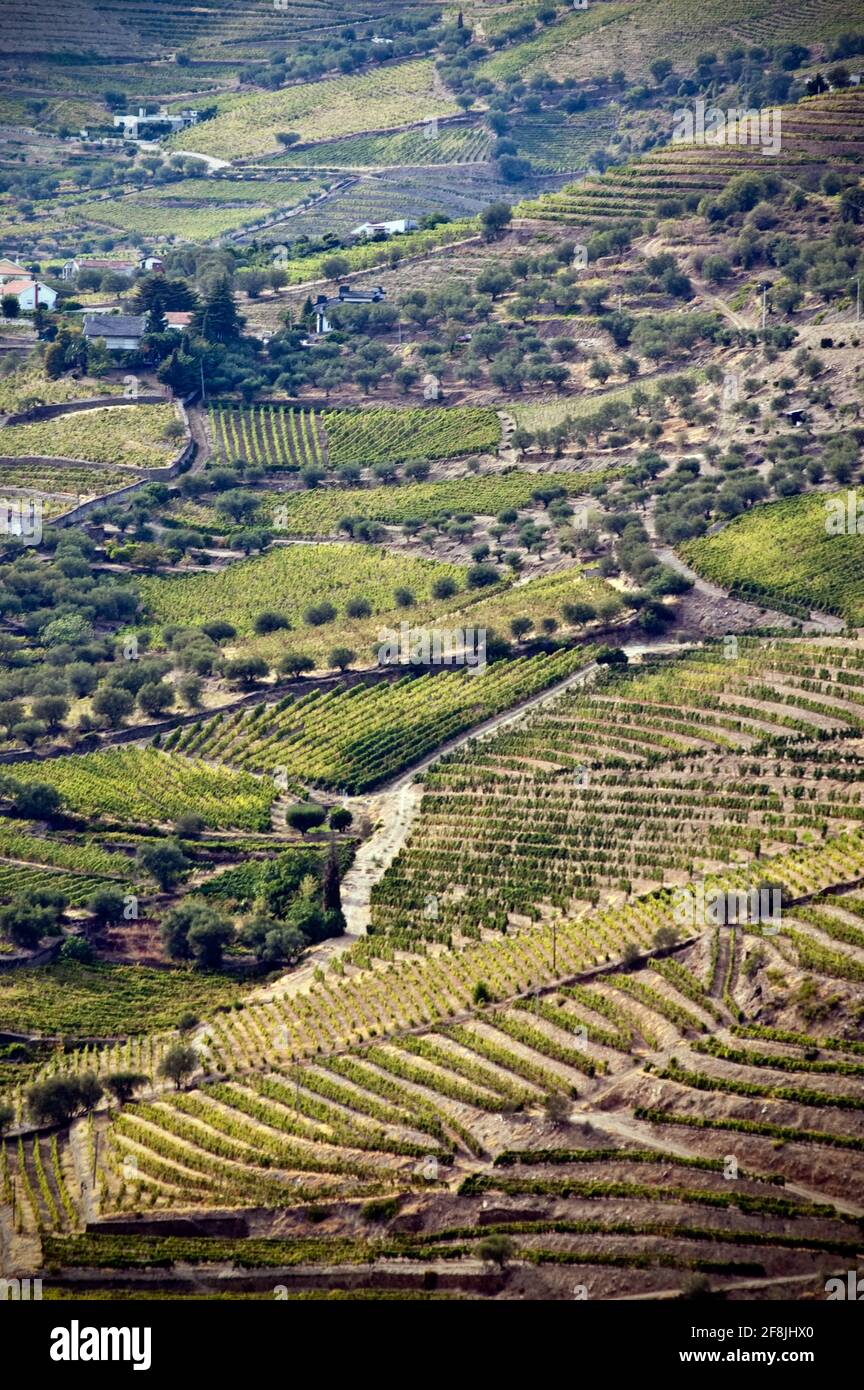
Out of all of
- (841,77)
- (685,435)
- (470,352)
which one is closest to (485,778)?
(685,435)

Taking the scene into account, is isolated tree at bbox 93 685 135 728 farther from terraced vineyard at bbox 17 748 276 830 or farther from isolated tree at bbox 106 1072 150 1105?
isolated tree at bbox 106 1072 150 1105

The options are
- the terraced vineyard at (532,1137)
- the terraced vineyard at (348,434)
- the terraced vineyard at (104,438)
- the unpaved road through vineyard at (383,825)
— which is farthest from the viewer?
the terraced vineyard at (348,434)

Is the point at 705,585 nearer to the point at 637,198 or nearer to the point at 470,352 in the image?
the point at 470,352

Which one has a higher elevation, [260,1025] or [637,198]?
[637,198]

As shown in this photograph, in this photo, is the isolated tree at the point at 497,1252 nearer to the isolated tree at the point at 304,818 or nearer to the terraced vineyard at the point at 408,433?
the isolated tree at the point at 304,818

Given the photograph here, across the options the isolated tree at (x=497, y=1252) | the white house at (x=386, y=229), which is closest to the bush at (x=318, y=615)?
Result: the white house at (x=386, y=229)

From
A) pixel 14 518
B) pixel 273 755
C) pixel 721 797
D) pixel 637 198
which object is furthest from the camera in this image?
pixel 637 198
